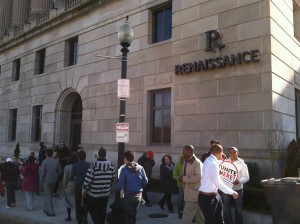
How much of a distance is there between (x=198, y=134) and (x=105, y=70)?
6430mm

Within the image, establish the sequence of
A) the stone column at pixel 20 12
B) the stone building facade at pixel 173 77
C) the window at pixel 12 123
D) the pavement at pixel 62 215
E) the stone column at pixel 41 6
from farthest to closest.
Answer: the stone column at pixel 20 12 < the window at pixel 12 123 < the stone column at pixel 41 6 < the stone building facade at pixel 173 77 < the pavement at pixel 62 215

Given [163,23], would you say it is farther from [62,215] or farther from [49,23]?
[49,23]

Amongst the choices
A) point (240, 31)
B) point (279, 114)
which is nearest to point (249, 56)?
point (240, 31)

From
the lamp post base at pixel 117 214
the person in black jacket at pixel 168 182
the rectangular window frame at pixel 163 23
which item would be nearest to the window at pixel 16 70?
the rectangular window frame at pixel 163 23

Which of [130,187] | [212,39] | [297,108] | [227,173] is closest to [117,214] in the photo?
[130,187]

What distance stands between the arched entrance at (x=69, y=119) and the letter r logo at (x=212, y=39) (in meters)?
9.67

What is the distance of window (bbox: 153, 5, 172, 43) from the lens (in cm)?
1536

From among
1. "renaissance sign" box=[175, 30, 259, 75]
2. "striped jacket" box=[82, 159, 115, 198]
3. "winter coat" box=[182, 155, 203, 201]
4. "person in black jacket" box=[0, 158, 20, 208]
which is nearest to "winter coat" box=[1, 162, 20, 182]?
"person in black jacket" box=[0, 158, 20, 208]

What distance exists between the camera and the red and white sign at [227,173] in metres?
6.78

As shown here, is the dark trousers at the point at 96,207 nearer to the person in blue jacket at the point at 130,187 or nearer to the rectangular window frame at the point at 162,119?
the person in blue jacket at the point at 130,187

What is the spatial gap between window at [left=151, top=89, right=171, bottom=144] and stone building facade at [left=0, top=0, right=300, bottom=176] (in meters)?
0.04

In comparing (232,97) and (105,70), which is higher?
(105,70)

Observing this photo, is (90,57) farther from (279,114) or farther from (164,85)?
(279,114)

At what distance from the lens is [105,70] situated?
17.3 metres
